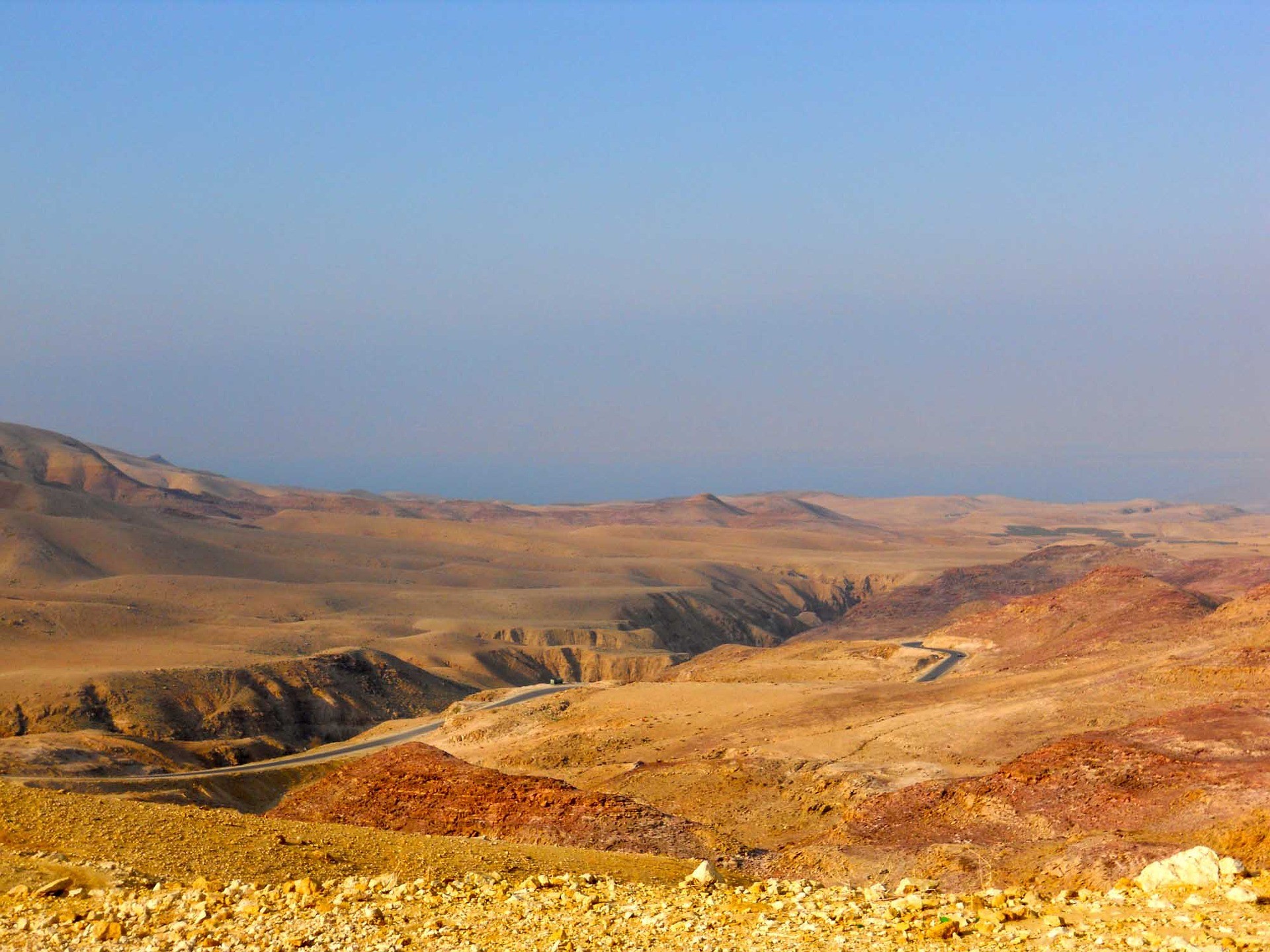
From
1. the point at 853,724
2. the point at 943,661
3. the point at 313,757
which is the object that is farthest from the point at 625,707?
the point at 943,661

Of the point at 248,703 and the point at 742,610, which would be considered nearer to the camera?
the point at 248,703

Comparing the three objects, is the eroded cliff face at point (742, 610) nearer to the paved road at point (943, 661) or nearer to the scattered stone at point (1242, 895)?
the paved road at point (943, 661)

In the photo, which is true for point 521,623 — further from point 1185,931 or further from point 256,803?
point 1185,931

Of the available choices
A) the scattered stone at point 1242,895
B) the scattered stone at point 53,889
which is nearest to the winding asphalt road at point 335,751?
the scattered stone at point 53,889

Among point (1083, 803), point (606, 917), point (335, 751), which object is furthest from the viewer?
point (335, 751)

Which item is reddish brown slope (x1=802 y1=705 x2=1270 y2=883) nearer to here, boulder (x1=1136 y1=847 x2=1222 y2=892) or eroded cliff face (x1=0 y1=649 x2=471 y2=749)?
boulder (x1=1136 y1=847 x2=1222 y2=892)

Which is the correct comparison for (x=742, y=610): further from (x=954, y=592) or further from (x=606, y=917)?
(x=606, y=917)

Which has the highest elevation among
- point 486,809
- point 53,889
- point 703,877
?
point 53,889
